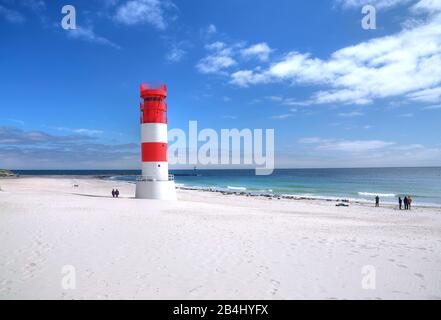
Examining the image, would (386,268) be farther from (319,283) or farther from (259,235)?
(259,235)

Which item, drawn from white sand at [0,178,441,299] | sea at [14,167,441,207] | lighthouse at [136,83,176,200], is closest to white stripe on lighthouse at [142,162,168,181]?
lighthouse at [136,83,176,200]

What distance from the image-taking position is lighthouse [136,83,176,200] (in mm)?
20062

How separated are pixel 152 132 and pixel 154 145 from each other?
34.3 inches

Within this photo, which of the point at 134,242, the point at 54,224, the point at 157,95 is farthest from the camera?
the point at 157,95

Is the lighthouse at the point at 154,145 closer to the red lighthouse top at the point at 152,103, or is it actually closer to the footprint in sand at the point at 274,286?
the red lighthouse top at the point at 152,103

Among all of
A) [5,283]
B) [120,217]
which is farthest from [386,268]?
[120,217]

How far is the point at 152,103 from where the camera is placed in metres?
20.1

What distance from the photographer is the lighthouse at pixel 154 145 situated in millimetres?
20062

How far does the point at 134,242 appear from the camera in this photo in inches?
327

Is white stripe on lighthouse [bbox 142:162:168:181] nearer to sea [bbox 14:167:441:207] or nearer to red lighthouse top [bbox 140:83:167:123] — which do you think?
red lighthouse top [bbox 140:83:167:123]
